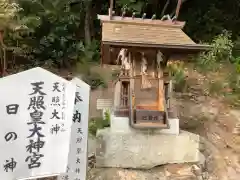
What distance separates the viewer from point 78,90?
3.04 m

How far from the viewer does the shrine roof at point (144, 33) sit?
15.3 ft

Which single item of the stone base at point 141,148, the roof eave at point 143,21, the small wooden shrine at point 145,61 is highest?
the roof eave at point 143,21

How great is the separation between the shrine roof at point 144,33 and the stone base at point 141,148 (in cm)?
131

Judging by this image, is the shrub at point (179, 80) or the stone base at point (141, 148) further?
the shrub at point (179, 80)

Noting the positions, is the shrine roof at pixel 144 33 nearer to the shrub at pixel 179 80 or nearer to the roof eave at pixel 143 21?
the roof eave at pixel 143 21

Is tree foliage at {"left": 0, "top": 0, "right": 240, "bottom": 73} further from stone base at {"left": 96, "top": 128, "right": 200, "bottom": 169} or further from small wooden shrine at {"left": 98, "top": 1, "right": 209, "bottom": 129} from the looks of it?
stone base at {"left": 96, "top": 128, "right": 200, "bottom": 169}

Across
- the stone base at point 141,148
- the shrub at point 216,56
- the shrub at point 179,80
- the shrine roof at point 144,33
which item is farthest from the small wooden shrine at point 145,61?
the shrub at point 216,56

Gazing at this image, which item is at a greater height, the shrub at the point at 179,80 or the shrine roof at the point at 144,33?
the shrine roof at the point at 144,33

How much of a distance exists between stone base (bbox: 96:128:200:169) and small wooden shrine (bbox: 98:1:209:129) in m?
0.27

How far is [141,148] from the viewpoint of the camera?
16.7ft

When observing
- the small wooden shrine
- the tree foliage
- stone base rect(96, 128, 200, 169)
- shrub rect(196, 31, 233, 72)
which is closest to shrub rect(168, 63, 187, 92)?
shrub rect(196, 31, 233, 72)

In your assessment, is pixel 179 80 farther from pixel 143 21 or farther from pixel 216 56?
pixel 143 21

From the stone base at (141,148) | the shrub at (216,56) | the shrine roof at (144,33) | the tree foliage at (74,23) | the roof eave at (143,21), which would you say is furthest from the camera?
the shrub at (216,56)

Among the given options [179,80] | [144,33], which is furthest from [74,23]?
[144,33]
